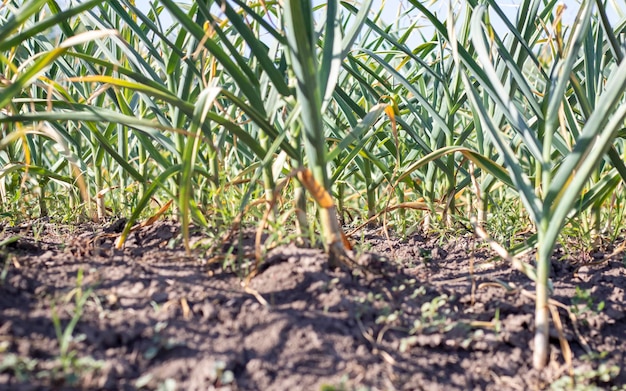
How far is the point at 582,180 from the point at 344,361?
0.47m

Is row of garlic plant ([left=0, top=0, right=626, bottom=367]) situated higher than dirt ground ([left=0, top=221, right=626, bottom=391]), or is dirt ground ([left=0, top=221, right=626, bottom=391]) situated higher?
row of garlic plant ([left=0, top=0, right=626, bottom=367])

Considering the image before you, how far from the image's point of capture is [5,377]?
0.80 meters

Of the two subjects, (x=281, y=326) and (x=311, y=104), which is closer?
(x=281, y=326)

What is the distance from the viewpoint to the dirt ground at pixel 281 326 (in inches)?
34.4

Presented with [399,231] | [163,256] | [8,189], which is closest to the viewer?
[163,256]

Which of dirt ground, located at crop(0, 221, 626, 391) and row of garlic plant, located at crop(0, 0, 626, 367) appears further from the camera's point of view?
row of garlic plant, located at crop(0, 0, 626, 367)

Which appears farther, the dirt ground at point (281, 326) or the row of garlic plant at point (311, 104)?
the row of garlic plant at point (311, 104)

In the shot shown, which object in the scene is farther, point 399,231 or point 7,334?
point 399,231

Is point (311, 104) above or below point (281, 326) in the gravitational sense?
above

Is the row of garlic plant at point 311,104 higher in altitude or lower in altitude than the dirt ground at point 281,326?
higher

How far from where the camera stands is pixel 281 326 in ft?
3.19

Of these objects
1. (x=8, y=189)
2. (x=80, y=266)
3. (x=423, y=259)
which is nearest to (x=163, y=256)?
(x=80, y=266)

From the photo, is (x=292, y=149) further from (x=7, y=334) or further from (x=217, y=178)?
(x=7, y=334)

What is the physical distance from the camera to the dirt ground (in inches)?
34.4
